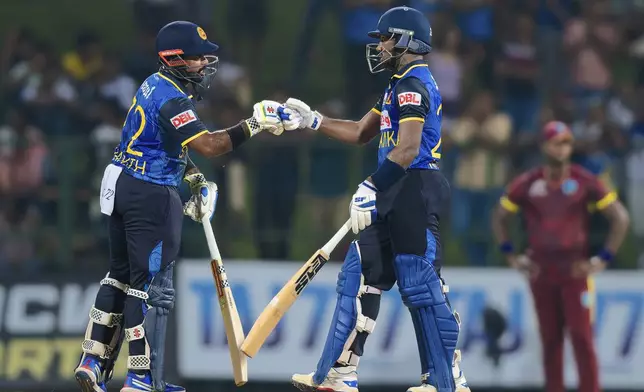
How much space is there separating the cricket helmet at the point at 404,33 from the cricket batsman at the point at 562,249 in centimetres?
318

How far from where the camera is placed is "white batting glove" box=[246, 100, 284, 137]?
8586mm

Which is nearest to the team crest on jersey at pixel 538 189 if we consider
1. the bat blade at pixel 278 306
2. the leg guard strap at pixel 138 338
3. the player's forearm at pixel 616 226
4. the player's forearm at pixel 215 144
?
the player's forearm at pixel 616 226

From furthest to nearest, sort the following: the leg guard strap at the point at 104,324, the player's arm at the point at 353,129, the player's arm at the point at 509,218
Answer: the player's arm at the point at 509,218 → the player's arm at the point at 353,129 → the leg guard strap at the point at 104,324

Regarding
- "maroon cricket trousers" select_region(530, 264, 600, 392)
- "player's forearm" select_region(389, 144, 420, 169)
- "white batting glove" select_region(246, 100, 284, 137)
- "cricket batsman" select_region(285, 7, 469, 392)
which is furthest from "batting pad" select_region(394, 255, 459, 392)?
"maroon cricket trousers" select_region(530, 264, 600, 392)

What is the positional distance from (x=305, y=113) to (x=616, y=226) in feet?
12.1

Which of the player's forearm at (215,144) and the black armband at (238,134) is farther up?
the black armband at (238,134)

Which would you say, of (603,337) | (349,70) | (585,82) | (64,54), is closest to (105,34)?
(64,54)

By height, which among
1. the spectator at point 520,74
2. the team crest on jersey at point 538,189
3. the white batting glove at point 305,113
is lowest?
the team crest on jersey at point 538,189

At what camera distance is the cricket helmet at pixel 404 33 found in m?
8.41

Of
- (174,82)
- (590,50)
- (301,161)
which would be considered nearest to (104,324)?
(174,82)

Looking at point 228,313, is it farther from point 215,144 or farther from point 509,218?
point 509,218

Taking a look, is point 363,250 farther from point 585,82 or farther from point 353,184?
point 585,82

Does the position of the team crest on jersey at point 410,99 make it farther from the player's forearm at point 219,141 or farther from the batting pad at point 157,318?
the batting pad at point 157,318

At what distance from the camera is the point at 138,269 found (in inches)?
329
